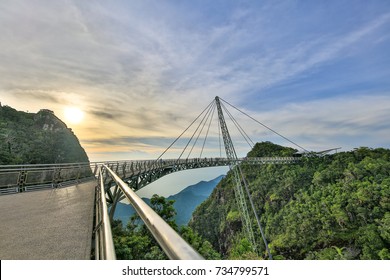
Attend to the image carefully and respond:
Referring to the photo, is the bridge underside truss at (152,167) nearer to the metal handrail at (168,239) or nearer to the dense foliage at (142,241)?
the dense foliage at (142,241)

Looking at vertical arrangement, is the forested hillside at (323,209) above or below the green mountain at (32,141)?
below

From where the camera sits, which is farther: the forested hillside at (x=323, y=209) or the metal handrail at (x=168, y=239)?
the forested hillside at (x=323, y=209)

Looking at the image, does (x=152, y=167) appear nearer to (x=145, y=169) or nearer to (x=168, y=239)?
(x=145, y=169)

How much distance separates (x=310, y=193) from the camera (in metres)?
43.6

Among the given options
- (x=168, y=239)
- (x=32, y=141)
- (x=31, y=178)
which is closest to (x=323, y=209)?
(x=31, y=178)

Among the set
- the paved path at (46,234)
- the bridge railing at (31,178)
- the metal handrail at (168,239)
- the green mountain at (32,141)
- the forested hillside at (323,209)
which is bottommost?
the forested hillside at (323,209)

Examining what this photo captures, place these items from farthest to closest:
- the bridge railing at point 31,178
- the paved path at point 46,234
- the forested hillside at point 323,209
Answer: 1. the forested hillside at point 323,209
2. the bridge railing at point 31,178
3. the paved path at point 46,234

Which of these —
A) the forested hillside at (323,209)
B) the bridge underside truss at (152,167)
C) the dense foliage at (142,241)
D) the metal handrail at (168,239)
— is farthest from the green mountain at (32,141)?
the metal handrail at (168,239)

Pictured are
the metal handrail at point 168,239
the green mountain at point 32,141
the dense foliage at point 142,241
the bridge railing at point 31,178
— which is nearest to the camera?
the metal handrail at point 168,239

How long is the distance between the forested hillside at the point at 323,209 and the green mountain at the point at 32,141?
→ 2978cm

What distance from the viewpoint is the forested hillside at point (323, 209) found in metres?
27.8

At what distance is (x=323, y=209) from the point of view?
36.3 meters
